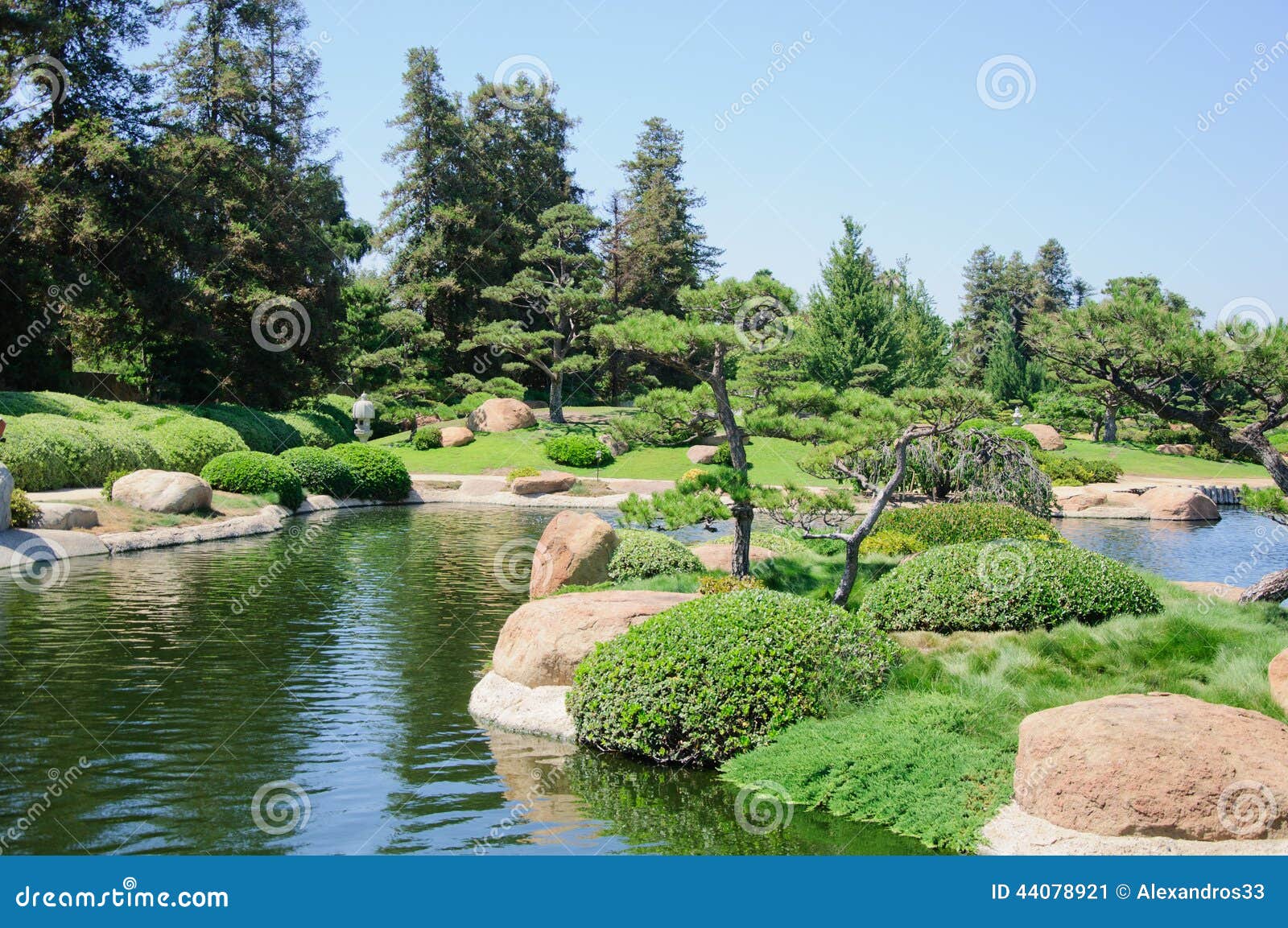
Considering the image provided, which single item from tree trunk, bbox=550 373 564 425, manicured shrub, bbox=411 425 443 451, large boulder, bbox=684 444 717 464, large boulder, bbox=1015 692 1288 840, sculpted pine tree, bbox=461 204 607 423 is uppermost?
sculpted pine tree, bbox=461 204 607 423

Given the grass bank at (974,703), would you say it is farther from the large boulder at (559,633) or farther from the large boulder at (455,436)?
the large boulder at (455,436)

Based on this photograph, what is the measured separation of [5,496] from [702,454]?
2371 cm

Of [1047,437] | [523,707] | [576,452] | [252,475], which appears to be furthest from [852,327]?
[523,707]

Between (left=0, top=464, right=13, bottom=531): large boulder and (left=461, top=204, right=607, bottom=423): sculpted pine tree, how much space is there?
2581 cm

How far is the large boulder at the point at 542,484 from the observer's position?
102 ft

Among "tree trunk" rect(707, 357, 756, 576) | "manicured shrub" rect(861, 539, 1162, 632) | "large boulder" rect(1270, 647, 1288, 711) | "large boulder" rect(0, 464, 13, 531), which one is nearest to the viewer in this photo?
"large boulder" rect(1270, 647, 1288, 711)

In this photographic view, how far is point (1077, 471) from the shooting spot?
33031mm

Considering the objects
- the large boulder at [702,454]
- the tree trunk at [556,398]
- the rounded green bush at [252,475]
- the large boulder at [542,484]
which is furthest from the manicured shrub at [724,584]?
the tree trunk at [556,398]

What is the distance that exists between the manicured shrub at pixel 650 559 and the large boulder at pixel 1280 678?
7159 mm

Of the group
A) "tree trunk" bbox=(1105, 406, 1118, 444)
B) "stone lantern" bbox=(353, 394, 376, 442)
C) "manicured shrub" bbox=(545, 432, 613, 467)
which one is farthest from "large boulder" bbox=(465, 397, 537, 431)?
"tree trunk" bbox=(1105, 406, 1118, 444)

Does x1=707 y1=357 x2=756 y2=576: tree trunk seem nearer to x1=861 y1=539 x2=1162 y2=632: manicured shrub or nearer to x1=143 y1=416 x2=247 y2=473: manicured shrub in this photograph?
x1=861 y1=539 x2=1162 y2=632: manicured shrub

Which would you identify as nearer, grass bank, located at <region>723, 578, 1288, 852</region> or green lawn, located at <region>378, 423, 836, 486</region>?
grass bank, located at <region>723, 578, 1288, 852</region>

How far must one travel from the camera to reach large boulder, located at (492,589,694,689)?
9375 millimetres

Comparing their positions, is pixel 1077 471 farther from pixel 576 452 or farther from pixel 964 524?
pixel 964 524
